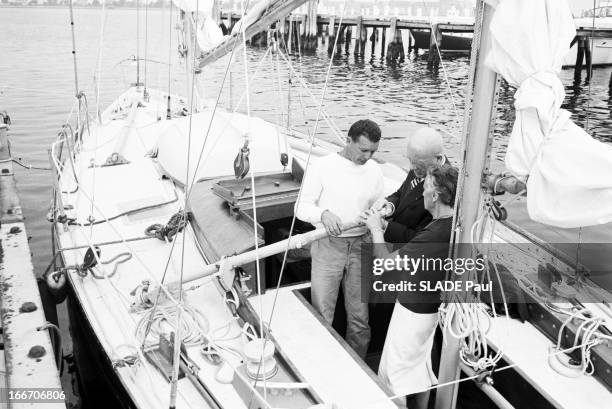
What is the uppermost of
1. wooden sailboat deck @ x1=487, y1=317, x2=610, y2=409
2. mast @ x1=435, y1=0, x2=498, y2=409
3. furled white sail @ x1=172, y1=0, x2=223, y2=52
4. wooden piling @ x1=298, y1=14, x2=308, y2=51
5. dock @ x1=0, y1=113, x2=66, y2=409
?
wooden piling @ x1=298, y1=14, x2=308, y2=51

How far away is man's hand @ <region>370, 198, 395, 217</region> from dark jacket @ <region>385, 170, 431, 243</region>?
0.07 m

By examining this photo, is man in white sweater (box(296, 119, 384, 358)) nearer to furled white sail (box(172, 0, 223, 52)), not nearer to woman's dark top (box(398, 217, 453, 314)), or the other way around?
woman's dark top (box(398, 217, 453, 314))

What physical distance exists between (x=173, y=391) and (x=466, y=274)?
1.61m

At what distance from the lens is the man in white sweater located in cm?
374

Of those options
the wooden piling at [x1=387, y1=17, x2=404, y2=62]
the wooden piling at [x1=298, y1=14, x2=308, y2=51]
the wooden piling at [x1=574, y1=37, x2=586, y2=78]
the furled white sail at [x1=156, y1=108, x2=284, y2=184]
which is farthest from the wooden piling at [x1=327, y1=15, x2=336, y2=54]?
the furled white sail at [x1=156, y1=108, x2=284, y2=184]

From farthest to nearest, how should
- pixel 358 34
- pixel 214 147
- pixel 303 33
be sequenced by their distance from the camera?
pixel 303 33 → pixel 358 34 → pixel 214 147

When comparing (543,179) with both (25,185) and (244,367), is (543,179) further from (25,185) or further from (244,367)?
(25,185)

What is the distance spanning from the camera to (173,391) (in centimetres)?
283

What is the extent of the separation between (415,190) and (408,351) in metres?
1.09

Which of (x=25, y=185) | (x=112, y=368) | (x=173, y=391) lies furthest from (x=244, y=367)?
(x=25, y=185)

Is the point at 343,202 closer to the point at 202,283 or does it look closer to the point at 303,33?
the point at 202,283

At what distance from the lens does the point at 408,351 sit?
3326mm

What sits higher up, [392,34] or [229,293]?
[392,34]

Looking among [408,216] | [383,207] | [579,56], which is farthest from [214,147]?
[579,56]
